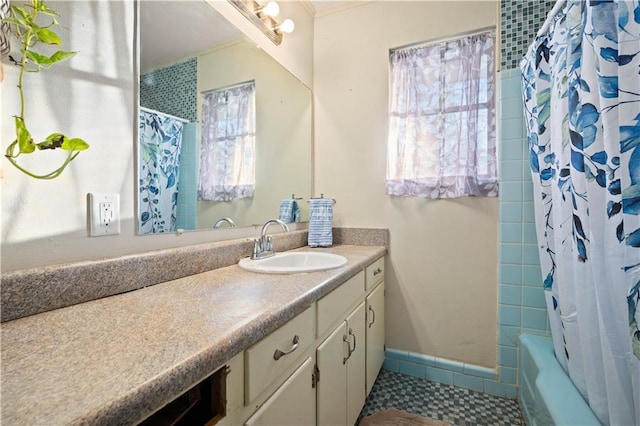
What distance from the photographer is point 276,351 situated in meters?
0.73

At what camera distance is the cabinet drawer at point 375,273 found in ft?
5.09

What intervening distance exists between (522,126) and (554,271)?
0.82m

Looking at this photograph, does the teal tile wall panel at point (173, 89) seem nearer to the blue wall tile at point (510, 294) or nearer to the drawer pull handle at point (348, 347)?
the drawer pull handle at point (348, 347)

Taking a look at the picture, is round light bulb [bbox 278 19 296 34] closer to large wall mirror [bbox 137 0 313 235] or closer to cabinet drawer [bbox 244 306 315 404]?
large wall mirror [bbox 137 0 313 235]

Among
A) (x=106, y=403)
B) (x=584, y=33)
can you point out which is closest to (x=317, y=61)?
(x=584, y=33)

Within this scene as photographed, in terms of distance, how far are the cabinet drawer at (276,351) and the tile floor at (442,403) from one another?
983 millimetres

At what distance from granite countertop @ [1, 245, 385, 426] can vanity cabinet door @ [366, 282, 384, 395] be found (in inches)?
29.9

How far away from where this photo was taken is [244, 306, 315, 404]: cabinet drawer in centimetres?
64

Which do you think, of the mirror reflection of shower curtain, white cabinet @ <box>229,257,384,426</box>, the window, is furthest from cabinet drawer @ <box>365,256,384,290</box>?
the mirror reflection of shower curtain

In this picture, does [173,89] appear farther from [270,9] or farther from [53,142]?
[270,9]

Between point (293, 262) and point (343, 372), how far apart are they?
591 millimetres

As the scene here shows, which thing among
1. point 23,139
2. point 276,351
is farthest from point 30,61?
point 276,351

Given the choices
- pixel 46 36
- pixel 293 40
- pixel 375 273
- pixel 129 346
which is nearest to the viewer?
pixel 129 346

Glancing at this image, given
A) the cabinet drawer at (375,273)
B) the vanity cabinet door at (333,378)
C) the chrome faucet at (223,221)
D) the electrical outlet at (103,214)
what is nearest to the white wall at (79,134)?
the electrical outlet at (103,214)
